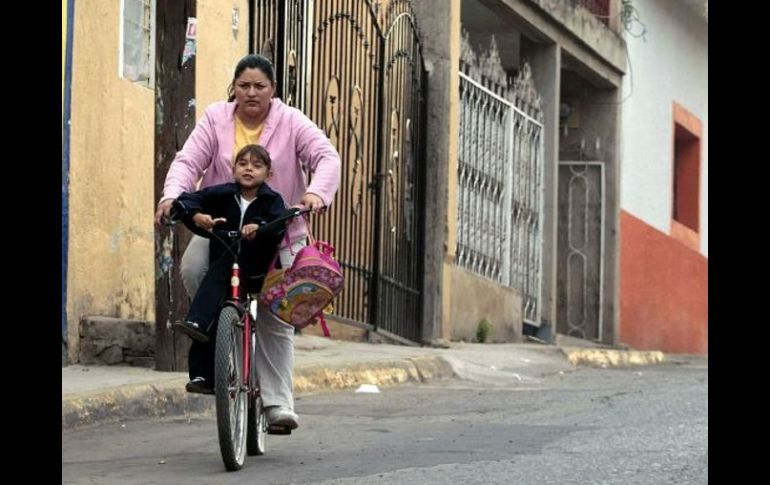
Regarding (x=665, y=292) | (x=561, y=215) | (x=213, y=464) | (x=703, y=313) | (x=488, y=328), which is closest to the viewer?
(x=213, y=464)

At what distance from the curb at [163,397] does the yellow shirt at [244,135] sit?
4.97 feet

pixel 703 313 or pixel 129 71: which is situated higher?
pixel 129 71

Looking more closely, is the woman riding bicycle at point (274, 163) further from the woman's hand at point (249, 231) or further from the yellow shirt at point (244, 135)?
the woman's hand at point (249, 231)

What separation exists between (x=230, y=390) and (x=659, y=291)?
679 inches

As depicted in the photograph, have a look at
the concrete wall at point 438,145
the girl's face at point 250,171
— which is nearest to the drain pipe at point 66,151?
the girl's face at point 250,171

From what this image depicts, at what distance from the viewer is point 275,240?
686 centimetres

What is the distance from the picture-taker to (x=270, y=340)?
7066 mm

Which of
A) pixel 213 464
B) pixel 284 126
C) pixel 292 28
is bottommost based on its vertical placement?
pixel 213 464

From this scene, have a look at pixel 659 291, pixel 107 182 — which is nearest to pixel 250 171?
pixel 107 182

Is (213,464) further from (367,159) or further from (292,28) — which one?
(367,159)

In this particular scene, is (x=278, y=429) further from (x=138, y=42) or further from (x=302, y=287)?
(x=138, y=42)

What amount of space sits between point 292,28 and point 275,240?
5510 mm

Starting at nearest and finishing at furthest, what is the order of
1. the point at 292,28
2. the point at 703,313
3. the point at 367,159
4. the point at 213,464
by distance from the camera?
the point at 213,464, the point at 292,28, the point at 367,159, the point at 703,313
